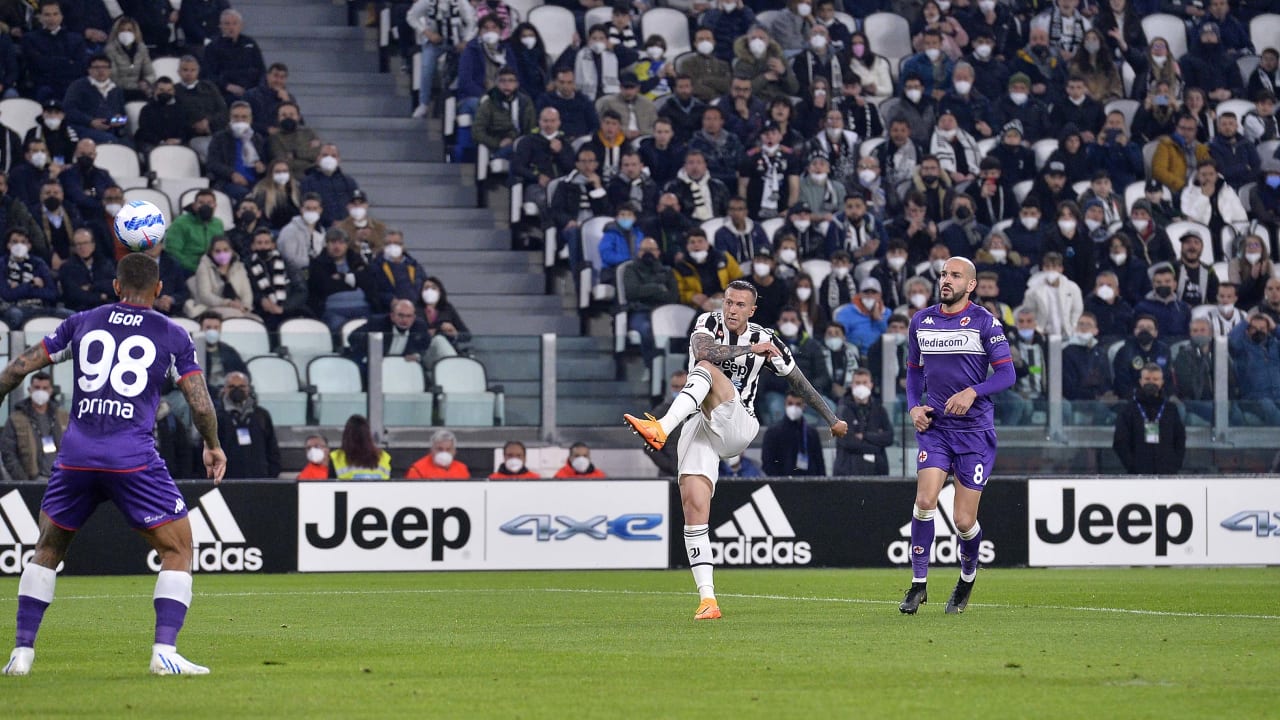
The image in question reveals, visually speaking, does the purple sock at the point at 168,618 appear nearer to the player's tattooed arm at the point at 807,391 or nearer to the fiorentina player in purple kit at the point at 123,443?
the fiorentina player in purple kit at the point at 123,443

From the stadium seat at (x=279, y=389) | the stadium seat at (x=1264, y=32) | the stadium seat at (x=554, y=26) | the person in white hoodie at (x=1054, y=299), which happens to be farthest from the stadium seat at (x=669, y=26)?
the stadium seat at (x=1264, y=32)

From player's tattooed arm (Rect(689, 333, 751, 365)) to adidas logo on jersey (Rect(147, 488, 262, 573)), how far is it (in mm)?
8378

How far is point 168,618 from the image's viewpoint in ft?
28.5

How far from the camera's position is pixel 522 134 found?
83.4 feet

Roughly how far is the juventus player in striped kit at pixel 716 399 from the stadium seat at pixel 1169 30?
21191 mm

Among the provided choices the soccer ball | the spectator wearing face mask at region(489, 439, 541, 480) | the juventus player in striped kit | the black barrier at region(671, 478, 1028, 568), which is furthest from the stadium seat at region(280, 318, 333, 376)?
the soccer ball

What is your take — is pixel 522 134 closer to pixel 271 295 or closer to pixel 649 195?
pixel 649 195

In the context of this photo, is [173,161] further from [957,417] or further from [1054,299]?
[957,417]

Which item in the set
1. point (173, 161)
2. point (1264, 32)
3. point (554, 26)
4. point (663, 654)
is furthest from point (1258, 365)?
point (663, 654)

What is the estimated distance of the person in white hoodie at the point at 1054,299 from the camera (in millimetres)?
23531

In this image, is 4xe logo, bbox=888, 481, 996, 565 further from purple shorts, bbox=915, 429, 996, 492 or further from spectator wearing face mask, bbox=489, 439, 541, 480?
purple shorts, bbox=915, 429, 996, 492

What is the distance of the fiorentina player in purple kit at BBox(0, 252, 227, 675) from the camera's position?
867 cm

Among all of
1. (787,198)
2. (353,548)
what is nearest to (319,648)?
(353,548)

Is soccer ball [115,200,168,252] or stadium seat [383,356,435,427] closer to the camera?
soccer ball [115,200,168,252]
